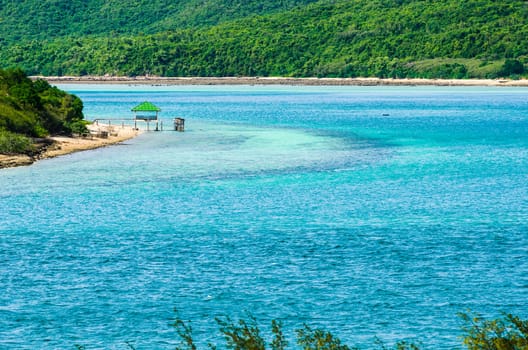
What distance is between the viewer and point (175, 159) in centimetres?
6944

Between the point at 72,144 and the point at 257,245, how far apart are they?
1772 inches

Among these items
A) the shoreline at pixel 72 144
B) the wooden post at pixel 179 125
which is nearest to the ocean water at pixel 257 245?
the shoreline at pixel 72 144

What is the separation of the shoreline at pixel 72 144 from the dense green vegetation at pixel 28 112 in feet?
4.27

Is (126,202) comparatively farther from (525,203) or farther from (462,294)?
(462,294)

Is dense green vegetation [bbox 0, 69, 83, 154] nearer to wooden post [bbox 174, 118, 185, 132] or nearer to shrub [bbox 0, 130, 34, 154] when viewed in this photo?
shrub [bbox 0, 130, 34, 154]

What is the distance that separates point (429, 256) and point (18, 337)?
49.7ft

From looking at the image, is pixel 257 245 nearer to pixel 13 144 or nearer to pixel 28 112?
pixel 13 144

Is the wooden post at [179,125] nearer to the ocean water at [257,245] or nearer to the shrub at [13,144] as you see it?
the ocean water at [257,245]

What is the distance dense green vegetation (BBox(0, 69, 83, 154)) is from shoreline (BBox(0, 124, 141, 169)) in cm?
130

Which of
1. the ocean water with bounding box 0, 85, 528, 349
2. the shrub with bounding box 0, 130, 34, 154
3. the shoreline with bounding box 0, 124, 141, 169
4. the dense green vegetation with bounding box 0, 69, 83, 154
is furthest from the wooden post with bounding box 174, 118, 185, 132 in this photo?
the shrub with bounding box 0, 130, 34, 154

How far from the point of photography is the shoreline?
63.0 meters

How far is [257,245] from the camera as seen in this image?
3528 cm

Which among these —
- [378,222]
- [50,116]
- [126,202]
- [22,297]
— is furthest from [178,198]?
[50,116]

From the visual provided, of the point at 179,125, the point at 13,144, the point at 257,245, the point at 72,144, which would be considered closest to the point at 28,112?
the point at 72,144
